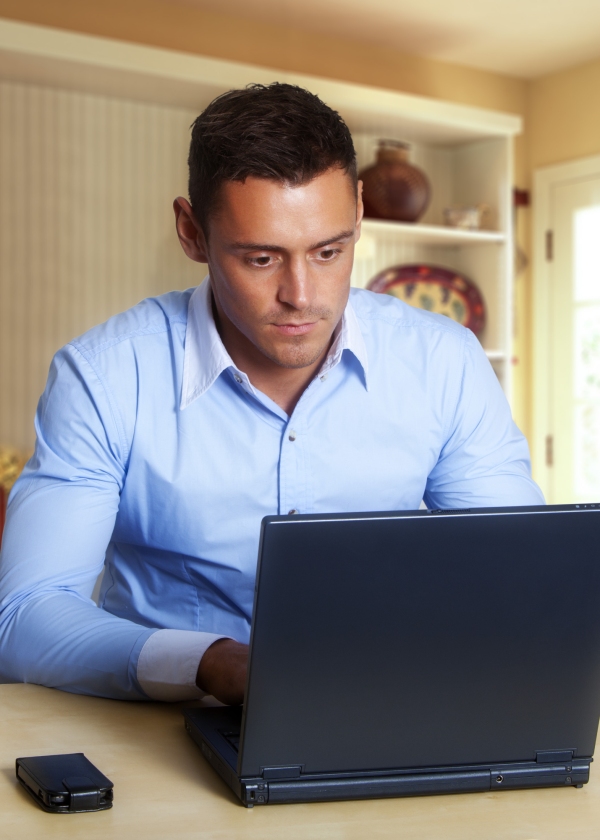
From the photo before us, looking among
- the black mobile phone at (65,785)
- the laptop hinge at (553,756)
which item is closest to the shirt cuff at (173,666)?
the black mobile phone at (65,785)

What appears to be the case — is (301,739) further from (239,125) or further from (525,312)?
(525,312)

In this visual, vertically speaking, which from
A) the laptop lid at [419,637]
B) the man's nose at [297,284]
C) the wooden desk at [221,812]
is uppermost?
the man's nose at [297,284]

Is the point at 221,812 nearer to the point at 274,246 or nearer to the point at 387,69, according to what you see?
the point at 274,246

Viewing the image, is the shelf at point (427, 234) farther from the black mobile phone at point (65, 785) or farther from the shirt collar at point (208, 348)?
the black mobile phone at point (65, 785)

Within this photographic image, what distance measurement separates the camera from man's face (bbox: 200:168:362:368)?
4.03 feet

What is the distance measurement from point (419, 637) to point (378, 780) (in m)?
0.14

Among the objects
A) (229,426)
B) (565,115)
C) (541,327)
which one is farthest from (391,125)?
(229,426)

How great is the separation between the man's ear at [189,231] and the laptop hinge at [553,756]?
0.83m

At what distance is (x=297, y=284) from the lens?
48.6 inches

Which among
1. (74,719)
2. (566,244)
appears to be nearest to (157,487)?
(74,719)

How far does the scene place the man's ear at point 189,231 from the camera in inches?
55.8

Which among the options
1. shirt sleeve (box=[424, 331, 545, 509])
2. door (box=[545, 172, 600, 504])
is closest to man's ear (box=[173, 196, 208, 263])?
shirt sleeve (box=[424, 331, 545, 509])

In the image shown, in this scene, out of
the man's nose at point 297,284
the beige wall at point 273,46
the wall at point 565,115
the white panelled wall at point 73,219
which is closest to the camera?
the man's nose at point 297,284

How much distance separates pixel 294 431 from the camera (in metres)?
1.43
